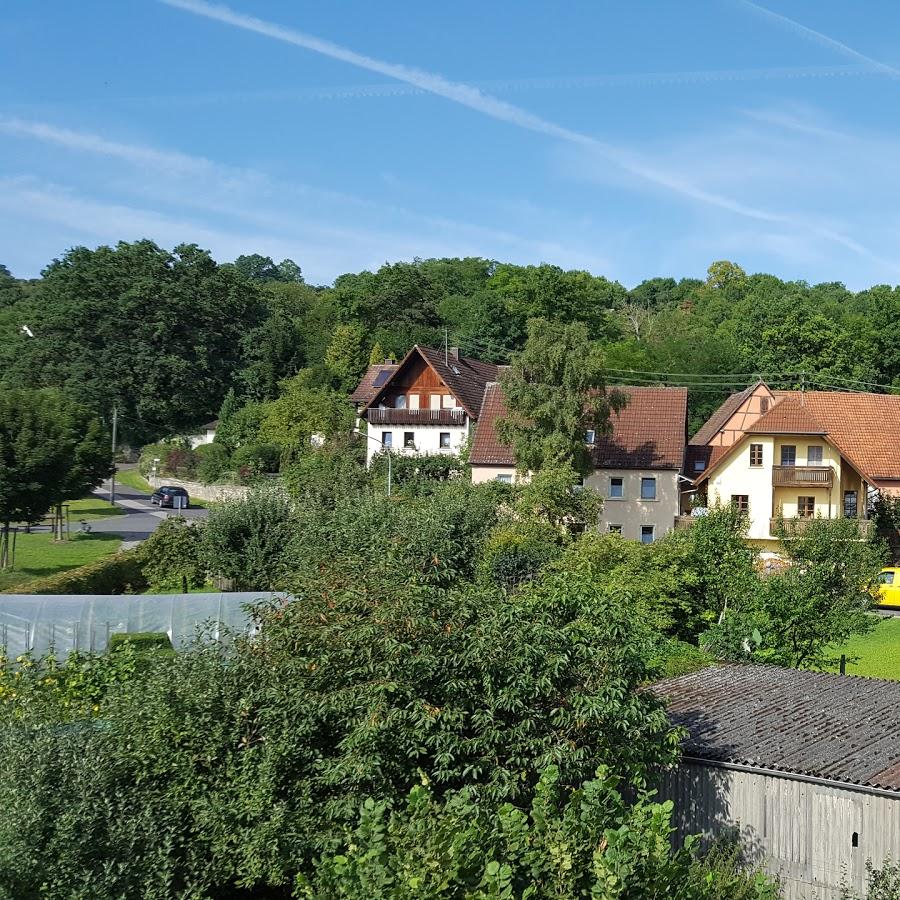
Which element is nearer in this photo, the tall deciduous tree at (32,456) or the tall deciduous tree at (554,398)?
the tall deciduous tree at (32,456)

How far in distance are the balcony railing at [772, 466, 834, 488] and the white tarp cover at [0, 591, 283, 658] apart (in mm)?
31056

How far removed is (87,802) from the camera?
32.5ft

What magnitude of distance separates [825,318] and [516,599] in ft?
223

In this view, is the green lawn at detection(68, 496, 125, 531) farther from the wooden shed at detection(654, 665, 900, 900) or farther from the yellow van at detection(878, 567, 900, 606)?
the wooden shed at detection(654, 665, 900, 900)

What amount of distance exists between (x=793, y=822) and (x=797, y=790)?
0.41 m

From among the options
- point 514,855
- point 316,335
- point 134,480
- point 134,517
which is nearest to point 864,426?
point 134,517

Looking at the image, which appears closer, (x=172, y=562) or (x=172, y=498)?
(x=172, y=562)

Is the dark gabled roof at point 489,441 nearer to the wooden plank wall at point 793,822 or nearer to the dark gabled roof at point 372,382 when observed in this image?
the dark gabled roof at point 372,382

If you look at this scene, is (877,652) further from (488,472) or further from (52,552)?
(52,552)

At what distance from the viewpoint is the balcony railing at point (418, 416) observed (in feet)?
197

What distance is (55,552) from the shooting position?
146ft

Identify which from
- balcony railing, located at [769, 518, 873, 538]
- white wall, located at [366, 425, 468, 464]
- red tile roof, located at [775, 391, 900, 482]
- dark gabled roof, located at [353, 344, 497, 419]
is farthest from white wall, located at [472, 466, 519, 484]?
red tile roof, located at [775, 391, 900, 482]

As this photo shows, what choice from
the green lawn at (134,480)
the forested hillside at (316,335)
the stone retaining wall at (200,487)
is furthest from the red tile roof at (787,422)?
the green lawn at (134,480)

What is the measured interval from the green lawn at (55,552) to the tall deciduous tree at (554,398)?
1716 cm
